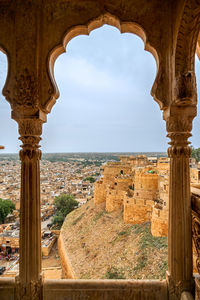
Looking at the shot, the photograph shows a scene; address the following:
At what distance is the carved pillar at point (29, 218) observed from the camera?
2.29 meters

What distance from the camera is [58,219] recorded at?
85.4 feet

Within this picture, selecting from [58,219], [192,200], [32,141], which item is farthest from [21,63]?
[58,219]

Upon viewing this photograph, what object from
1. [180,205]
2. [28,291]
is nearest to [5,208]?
[28,291]

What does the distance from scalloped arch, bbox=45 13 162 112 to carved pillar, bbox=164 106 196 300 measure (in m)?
0.37

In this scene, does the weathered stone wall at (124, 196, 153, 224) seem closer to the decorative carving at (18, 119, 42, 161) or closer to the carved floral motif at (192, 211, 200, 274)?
the carved floral motif at (192, 211, 200, 274)

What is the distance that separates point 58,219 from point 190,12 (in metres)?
27.3

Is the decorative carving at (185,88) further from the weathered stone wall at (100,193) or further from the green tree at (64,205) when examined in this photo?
the green tree at (64,205)

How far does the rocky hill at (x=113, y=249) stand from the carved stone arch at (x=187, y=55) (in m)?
8.77

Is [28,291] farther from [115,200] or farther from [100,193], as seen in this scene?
[100,193]

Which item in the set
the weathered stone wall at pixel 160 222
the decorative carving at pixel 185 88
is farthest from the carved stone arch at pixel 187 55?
the weathered stone wall at pixel 160 222

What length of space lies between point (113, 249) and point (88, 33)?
42.9 ft

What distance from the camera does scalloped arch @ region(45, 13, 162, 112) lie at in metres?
2.46

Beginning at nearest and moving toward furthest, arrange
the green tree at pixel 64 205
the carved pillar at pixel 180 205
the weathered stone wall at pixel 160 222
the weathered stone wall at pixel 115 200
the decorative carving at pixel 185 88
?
the decorative carving at pixel 185 88
the carved pillar at pixel 180 205
the weathered stone wall at pixel 160 222
the weathered stone wall at pixel 115 200
the green tree at pixel 64 205

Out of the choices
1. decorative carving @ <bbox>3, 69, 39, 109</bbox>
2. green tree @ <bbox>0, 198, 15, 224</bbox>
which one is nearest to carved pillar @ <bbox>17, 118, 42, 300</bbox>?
decorative carving @ <bbox>3, 69, 39, 109</bbox>
